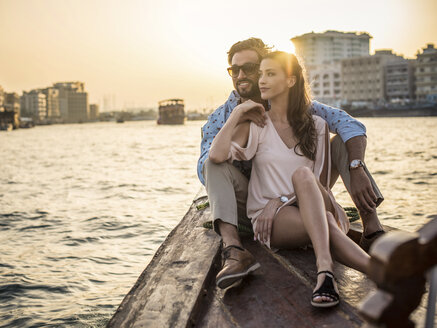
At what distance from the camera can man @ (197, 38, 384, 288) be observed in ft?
8.09

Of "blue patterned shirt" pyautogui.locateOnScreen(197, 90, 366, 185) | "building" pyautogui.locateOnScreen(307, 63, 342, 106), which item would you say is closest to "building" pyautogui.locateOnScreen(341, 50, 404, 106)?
"building" pyautogui.locateOnScreen(307, 63, 342, 106)

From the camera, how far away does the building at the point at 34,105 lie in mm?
149750

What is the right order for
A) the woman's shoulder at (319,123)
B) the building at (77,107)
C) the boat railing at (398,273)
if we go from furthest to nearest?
1. the building at (77,107)
2. the woman's shoulder at (319,123)
3. the boat railing at (398,273)

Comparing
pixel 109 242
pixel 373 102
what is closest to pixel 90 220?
pixel 109 242

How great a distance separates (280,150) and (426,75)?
8435 cm

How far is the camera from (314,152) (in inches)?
112

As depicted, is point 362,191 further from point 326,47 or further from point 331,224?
point 326,47

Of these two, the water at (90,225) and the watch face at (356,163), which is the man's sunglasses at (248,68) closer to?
the watch face at (356,163)

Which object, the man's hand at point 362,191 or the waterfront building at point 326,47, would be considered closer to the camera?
the man's hand at point 362,191

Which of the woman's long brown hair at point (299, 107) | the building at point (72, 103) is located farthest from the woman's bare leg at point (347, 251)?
the building at point (72, 103)

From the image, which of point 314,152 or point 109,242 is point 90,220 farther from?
point 314,152

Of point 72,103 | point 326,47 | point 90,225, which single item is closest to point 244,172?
point 90,225

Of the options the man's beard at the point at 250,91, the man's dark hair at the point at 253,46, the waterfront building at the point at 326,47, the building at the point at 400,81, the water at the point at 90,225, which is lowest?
the water at the point at 90,225

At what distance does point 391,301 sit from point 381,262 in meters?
0.08
